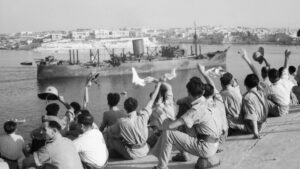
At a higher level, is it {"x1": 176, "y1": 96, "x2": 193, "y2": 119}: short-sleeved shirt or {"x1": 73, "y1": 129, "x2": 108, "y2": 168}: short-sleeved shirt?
{"x1": 176, "y1": 96, "x2": 193, "y2": 119}: short-sleeved shirt

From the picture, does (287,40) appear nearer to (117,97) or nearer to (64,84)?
(64,84)

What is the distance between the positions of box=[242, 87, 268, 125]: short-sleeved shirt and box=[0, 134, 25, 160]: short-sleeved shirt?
3.29 meters

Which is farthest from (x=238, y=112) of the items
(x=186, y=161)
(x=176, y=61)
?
(x=176, y=61)

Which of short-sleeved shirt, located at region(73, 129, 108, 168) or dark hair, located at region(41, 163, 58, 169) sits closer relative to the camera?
dark hair, located at region(41, 163, 58, 169)

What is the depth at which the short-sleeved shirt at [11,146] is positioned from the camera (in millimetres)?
5637

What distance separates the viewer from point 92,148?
520 centimetres

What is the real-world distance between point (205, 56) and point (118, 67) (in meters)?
12.3

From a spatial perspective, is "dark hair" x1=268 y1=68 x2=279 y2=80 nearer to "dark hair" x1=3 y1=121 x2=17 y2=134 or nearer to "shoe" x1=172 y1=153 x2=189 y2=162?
"shoe" x1=172 y1=153 x2=189 y2=162

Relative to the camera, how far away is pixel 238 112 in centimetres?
666

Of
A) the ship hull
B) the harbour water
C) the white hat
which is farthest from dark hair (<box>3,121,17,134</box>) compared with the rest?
the ship hull

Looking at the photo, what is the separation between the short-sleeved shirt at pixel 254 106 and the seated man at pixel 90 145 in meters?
2.30

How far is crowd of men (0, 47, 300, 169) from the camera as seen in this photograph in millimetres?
4386

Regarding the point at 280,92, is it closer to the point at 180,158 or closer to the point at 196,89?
the point at 180,158

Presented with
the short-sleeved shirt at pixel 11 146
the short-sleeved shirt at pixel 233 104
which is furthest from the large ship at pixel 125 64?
the short-sleeved shirt at pixel 11 146
